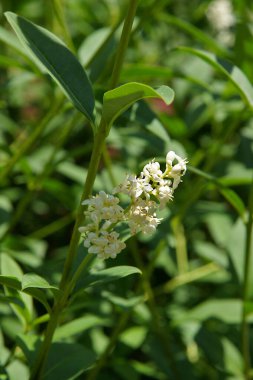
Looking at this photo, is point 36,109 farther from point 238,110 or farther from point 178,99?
point 238,110

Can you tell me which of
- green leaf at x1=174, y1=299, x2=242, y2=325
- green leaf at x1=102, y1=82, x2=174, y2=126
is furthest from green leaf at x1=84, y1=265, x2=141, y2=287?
green leaf at x1=174, y1=299, x2=242, y2=325

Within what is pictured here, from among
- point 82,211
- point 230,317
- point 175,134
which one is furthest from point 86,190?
point 175,134

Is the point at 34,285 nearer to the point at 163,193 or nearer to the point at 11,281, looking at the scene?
the point at 11,281

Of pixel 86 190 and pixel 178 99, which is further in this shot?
pixel 178 99

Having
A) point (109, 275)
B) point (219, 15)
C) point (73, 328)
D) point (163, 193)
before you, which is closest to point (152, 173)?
point (163, 193)

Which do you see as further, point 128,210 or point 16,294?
point 16,294

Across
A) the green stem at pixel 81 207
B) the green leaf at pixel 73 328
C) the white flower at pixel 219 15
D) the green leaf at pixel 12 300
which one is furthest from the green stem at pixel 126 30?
the white flower at pixel 219 15
